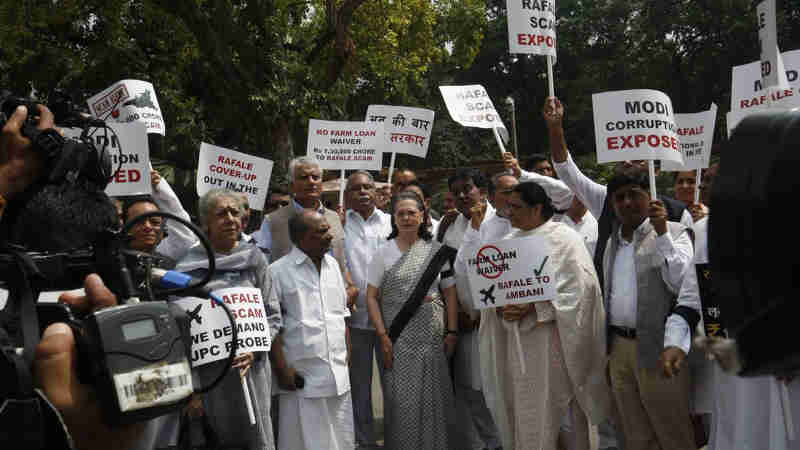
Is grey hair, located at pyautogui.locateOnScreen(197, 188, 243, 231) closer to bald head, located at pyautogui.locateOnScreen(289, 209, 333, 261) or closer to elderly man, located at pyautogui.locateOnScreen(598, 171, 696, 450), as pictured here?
bald head, located at pyautogui.locateOnScreen(289, 209, 333, 261)

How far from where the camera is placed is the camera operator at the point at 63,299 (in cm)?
191

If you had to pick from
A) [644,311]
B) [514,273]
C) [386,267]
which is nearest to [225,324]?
[514,273]

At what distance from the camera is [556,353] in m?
5.75

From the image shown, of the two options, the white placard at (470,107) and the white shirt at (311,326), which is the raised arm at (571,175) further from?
the white placard at (470,107)

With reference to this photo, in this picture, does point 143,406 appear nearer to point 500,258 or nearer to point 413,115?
point 500,258

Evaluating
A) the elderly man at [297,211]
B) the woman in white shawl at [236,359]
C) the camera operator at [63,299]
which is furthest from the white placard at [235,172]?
the camera operator at [63,299]

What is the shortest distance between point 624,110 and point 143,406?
4.79 m

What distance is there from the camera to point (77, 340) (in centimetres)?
197

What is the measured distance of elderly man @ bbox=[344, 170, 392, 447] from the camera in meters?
7.01

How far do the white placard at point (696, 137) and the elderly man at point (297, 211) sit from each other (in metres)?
2.71

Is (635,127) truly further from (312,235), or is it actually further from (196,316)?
(196,316)

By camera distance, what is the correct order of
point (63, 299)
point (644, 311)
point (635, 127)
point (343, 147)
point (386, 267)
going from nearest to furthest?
point (63, 299) < point (644, 311) < point (635, 127) < point (386, 267) < point (343, 147)

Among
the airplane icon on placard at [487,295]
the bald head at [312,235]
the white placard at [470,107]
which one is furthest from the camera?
the white placard at [470,107]

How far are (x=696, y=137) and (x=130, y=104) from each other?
14.6ft
